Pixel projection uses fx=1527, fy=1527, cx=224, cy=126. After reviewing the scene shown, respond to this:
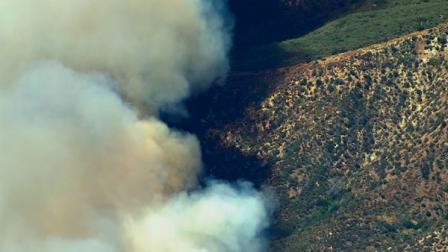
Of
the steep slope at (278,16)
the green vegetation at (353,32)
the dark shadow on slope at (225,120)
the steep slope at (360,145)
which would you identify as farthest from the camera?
the steep slope at (278,16)

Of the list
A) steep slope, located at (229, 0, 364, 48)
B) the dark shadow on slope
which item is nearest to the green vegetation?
the dark shadow on slope

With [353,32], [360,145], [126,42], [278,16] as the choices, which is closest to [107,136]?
[126,42]

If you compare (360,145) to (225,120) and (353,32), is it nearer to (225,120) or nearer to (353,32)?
(225,120)

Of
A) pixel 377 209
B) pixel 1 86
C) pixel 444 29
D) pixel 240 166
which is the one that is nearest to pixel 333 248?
pixel 377 209

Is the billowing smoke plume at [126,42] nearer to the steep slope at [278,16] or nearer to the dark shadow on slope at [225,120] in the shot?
the dark shadow on slope at [225,120]

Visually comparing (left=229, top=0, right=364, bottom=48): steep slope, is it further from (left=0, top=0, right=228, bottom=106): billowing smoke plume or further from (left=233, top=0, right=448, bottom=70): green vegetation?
(left=0, top=0, right=228, bottom=106): billowing smoke plume

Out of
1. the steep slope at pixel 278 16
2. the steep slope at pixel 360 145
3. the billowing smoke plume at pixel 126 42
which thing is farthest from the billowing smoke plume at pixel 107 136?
the steep slope at pixel 278 16
